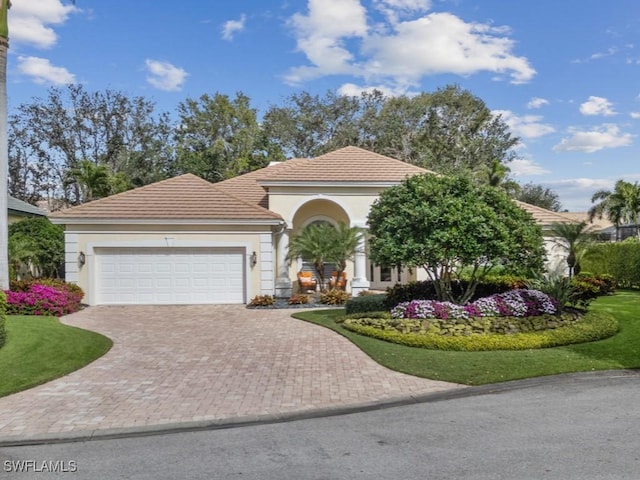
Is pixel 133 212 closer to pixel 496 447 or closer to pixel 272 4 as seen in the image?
pixel 272 4

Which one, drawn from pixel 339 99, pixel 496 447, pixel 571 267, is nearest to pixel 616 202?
pixel 571 267

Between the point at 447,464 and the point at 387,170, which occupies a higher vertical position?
the point at 387,170

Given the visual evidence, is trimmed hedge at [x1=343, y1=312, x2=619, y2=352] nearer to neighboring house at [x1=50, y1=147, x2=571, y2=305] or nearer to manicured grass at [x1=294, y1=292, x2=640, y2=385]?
manicured grass at [x1=294, y1=292, x2=640, y2=385]

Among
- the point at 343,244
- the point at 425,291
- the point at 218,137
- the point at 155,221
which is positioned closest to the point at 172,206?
the point at 155,221

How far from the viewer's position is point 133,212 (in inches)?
671

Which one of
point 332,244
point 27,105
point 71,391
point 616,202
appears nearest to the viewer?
point 71,391

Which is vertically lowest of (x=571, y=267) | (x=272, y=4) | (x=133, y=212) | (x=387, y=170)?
(x=571, y=267)

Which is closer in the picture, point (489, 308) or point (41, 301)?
point (489, 308)

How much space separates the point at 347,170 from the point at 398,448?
16229 millimetres

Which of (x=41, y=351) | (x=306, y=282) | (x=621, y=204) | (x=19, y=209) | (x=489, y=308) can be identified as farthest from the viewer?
(x=621, y=204)

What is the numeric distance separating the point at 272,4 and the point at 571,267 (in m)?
15.4

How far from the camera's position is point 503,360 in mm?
8477

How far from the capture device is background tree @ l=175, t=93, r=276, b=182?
35375 mm

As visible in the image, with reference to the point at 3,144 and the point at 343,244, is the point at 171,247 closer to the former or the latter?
the point at 3,144
